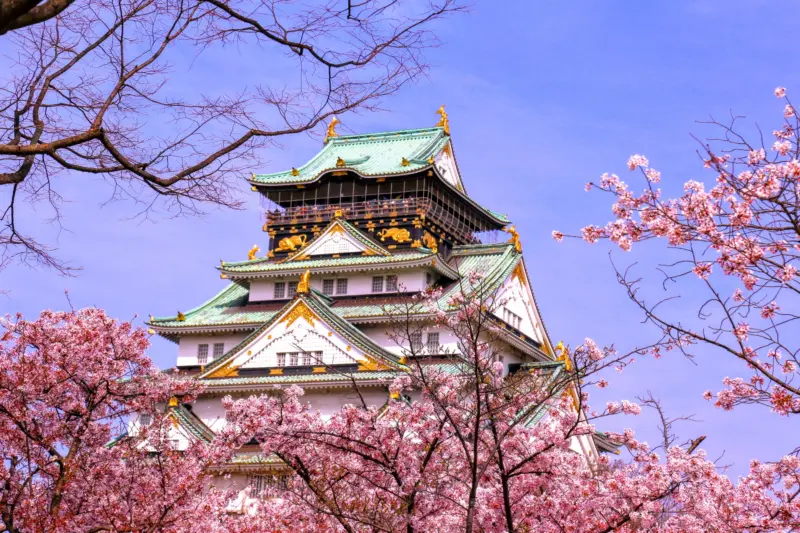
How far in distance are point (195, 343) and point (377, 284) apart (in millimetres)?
8612

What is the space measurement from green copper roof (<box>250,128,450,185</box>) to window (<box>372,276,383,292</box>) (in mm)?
5270

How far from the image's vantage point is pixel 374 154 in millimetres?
53375

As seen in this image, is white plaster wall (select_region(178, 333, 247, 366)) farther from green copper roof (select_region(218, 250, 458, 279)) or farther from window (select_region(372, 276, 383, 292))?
window (select_region(372, 276, 383, 292))

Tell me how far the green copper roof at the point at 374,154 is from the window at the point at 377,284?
17.3 feet

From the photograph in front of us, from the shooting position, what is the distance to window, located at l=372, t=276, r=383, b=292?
46697 millimetres

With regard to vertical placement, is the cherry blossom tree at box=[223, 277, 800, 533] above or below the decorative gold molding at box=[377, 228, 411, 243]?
below

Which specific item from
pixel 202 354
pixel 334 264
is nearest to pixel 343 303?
pixel 334 264

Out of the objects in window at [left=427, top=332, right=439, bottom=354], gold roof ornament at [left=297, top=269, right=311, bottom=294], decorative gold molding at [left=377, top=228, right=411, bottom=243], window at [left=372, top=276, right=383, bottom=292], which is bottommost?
window at [left=427, top=332, right=439, bottom=354]

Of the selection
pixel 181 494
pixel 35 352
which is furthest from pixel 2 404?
pixel 181 494

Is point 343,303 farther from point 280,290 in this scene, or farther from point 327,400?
point 327,400

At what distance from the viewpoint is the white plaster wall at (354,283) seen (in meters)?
45.9

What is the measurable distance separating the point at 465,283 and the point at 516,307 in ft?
8.51

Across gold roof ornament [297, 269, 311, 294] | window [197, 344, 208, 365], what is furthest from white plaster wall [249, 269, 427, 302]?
window [197, 344, 208, 365]

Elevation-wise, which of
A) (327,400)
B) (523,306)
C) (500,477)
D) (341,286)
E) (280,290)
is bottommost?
(500,477)
